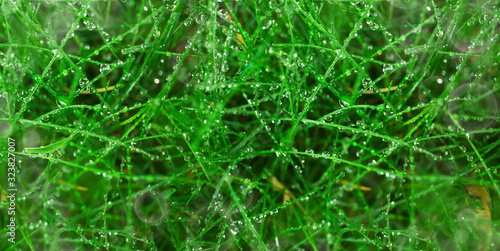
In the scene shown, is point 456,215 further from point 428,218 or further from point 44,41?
point 44,41

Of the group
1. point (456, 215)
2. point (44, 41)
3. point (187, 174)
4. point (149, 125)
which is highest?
point (44, 41)

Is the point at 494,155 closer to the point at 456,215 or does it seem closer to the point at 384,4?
the point at 456,215

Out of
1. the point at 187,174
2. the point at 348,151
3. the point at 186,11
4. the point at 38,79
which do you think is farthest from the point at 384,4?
the point at 38,79

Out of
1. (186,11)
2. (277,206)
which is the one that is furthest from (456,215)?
(186,11)

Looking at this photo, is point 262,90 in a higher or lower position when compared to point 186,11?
lower

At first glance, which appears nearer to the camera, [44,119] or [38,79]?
[38,79]

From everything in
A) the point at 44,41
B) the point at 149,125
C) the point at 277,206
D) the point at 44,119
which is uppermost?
the point at 44,41
